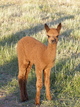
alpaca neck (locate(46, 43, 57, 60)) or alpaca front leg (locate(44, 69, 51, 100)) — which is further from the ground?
alpaca neck (locate(46, 43, 57, 60))

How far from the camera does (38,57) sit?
4.80 metres

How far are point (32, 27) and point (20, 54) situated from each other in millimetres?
6300

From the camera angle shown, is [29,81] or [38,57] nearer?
[38,57]

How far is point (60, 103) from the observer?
16.8ft

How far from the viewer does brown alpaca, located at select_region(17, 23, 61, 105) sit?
177 inches

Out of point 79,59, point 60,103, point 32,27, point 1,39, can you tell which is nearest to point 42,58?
point 60,103

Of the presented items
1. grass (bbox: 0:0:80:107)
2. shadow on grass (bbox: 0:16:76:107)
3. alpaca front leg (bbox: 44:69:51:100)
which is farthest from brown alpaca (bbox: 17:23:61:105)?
grass (bbox: 0:0:80:107)

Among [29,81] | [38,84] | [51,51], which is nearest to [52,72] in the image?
[29,81]

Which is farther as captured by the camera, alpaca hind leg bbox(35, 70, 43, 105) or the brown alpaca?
alpaca hind leg bbox(35, 70, 43, 105)

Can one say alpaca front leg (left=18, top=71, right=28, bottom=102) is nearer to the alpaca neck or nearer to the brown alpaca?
the brown alpaca

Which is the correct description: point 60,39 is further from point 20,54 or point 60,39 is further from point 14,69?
point 20,54

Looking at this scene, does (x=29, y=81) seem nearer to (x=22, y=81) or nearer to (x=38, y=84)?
(x=22, y=81)

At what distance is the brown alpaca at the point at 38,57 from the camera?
4.51 metres

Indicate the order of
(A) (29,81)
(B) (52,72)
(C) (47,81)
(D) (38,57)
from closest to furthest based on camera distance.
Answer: (D) (38,57)
(C) (47,81)
(A) (29,81)
(B) (52,72)
